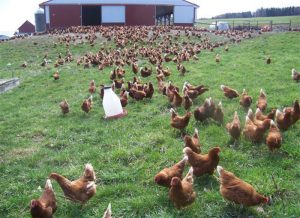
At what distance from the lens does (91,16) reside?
179ft

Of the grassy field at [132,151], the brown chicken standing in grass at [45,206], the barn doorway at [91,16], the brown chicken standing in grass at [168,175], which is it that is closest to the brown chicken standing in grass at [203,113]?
the grassy field at [132,151]

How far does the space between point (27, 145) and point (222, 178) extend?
523 cm

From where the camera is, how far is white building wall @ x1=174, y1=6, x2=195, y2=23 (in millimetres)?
53562

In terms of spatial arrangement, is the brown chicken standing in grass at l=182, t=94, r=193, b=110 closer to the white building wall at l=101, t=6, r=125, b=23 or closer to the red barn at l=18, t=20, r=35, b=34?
the white building wall at l=101, t=6, r=125, b=23

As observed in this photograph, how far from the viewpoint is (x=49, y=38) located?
33.2 m

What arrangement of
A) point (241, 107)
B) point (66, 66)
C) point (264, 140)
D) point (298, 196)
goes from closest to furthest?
point (298, 196), point (264, 140), point (241, 107), point (66, 66)

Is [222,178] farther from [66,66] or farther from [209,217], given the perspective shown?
[66,66]

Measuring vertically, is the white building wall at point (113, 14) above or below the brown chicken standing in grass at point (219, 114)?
above

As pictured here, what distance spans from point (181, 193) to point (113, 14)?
48.2m

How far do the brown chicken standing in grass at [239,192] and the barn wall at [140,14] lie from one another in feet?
157

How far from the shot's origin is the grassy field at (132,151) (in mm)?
5855

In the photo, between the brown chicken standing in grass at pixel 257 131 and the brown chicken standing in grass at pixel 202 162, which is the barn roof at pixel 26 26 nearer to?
the brown chicken standing in grass at pixel 257 131

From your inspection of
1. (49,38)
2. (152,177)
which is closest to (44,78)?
(152,177)

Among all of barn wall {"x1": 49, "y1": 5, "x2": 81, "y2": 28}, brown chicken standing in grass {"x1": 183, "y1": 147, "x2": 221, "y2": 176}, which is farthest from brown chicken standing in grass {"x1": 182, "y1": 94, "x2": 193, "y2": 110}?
barn wall {"x1": 49, "y1": 5, "x2": 81, "y2": 28}
